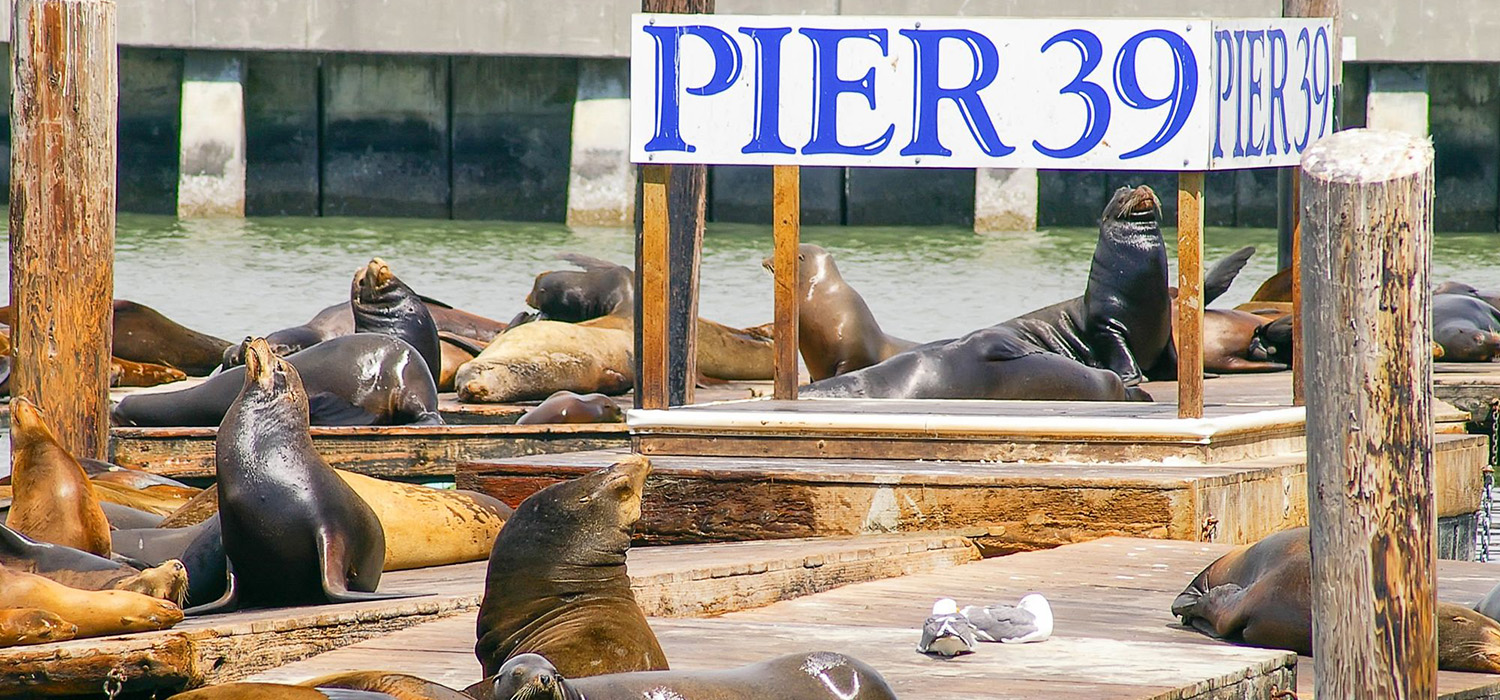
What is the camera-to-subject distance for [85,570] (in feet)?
16.8

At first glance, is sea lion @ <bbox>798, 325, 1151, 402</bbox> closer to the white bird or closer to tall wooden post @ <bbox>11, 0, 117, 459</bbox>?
tall wooden post @ <bbox>11, 0, 117, 459</bbox>

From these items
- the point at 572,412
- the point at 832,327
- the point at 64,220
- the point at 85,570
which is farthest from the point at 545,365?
the point at 85,570

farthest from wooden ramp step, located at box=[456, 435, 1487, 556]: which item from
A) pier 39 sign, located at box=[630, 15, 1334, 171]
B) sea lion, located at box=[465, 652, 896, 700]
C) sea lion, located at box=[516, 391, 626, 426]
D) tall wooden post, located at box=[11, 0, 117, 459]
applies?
sea lion, located at box=[516, 391, 626, 426]

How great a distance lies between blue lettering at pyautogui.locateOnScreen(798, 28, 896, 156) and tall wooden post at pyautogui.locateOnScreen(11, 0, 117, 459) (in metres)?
2.89

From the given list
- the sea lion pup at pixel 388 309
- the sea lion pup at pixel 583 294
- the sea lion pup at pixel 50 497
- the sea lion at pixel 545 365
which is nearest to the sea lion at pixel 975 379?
the sea lion at pixel 545 365

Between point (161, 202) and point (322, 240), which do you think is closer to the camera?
point (322, 240)

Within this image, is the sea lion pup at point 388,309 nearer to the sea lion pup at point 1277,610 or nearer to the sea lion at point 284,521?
the sea lion at point 284,521

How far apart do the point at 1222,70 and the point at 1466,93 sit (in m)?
20.6

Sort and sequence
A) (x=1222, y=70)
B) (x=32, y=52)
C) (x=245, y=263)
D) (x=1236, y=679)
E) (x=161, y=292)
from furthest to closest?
(x=245, y=263)
(x=161, y=292)
(x=32, y=52)
(x=1222, y=70)
(x=1236, y=679)

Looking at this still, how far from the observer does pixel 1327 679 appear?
4.18 meters

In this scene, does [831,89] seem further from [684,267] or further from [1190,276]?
[684,267]

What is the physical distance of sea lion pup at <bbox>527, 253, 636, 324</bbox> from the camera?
12484 millimetres

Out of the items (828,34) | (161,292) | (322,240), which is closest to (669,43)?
(828,34)

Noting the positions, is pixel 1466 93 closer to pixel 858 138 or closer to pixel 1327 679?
pixel 858 138
